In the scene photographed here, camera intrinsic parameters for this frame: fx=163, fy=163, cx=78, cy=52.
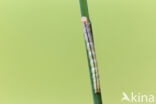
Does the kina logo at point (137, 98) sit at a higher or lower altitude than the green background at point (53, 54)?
lower

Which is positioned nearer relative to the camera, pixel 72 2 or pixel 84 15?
pixel 84 15

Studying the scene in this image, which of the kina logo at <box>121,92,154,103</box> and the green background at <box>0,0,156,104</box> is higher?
the green background at <box>0,0,156,104</box>

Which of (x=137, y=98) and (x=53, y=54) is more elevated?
(x=53, y=54)

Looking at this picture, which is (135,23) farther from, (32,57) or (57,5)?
(32,57)

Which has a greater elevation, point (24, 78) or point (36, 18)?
point (36, 18)

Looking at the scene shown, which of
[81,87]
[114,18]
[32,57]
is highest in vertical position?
[114,18]

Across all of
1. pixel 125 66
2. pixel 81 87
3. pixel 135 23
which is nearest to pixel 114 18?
pixel 135 23

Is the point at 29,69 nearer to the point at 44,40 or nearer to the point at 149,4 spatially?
the point at 44,40
